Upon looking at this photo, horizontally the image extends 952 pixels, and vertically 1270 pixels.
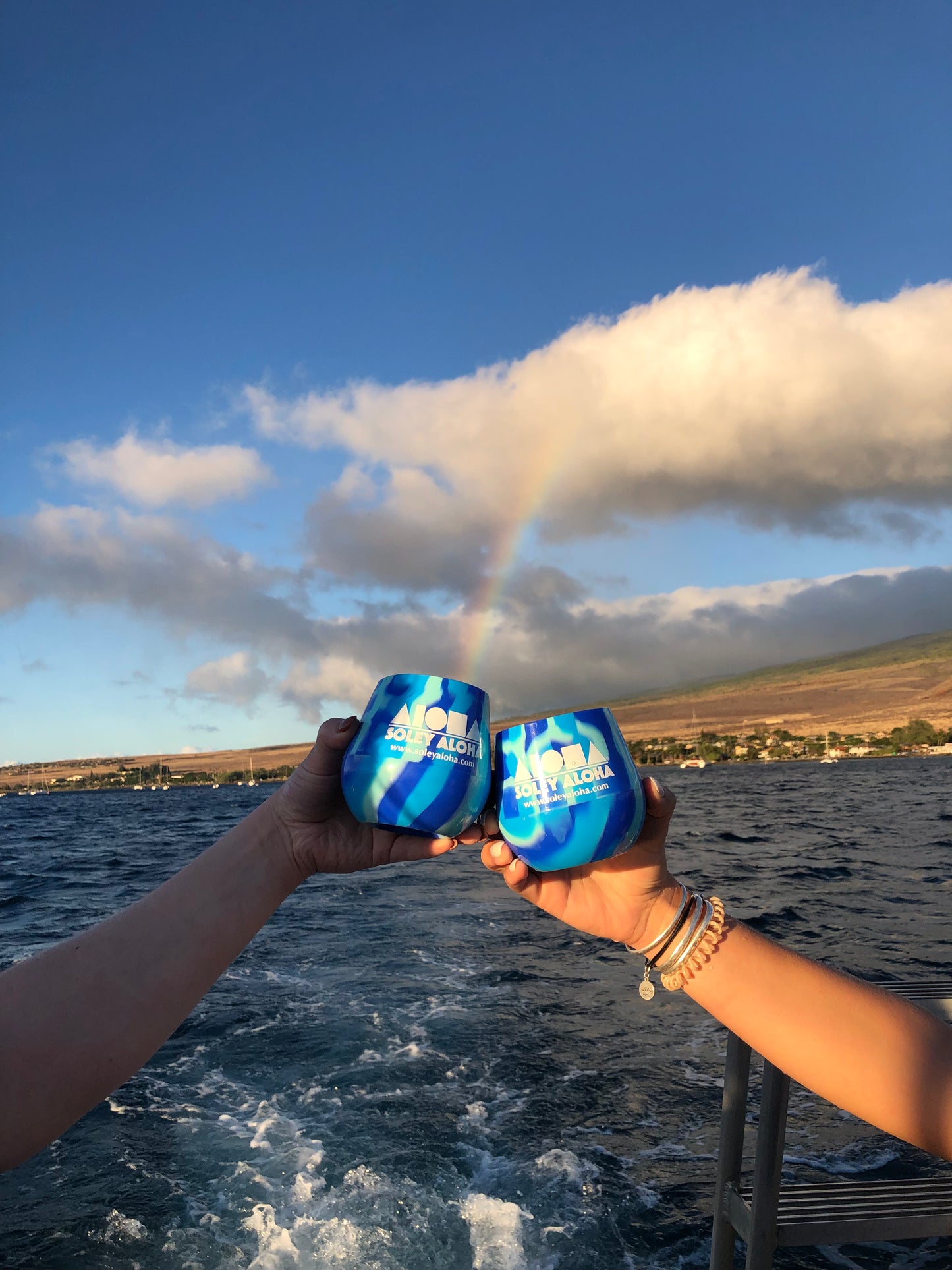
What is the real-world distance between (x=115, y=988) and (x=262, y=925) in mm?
303

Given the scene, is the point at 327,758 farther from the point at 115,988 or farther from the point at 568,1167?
the point at 568,1167

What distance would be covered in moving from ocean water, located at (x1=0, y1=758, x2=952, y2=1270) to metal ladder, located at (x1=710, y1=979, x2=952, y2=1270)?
2947 millimetres

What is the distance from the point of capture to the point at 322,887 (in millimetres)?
25953

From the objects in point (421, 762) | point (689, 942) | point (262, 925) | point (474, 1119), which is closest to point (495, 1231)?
point (474, 1119)

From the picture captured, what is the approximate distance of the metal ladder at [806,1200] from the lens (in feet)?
9.83

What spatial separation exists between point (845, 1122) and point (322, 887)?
809 inches

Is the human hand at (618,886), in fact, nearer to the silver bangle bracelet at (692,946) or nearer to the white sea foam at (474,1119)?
the silver bangle bracelet at (692,946)

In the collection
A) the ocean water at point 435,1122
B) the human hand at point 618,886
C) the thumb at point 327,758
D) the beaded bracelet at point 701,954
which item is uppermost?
the thumb at point 327,758

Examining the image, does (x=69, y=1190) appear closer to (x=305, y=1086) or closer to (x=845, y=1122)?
(x=305, y=1086)

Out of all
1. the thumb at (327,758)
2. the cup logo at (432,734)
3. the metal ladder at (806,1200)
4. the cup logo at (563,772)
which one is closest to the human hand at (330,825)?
the thumb at (327,758)

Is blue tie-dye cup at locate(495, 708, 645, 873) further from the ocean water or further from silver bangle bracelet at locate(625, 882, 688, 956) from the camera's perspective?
the ocean water

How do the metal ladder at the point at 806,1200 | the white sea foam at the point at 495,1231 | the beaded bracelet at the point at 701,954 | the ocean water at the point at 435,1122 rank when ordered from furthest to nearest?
1. the ocean water at the point at 435,1122
2. the white sea foam at the point at 495,1231
3. the metal ladder at the point at 806,1200
4. the beaded bracelet at the point at 701,954

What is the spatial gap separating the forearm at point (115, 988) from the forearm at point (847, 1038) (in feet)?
3.58

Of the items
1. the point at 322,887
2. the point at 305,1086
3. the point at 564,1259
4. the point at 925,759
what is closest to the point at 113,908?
the point at 322,887
